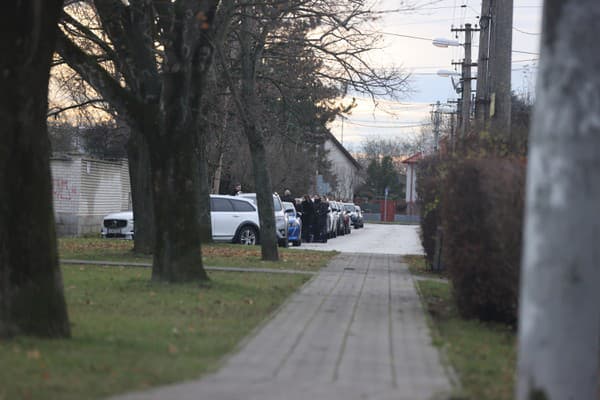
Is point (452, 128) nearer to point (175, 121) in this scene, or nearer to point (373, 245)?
point (373, 245)

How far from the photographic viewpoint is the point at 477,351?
899 cm

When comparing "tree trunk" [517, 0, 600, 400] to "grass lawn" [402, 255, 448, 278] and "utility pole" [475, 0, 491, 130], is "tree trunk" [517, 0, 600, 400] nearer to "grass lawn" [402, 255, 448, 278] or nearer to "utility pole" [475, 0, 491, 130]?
"grass lawn" [402, 255, 448, 278]

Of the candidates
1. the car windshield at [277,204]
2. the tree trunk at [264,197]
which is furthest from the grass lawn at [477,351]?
the car windshield at [277,204]

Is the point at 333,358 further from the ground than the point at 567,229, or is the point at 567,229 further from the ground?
the point at 567,229

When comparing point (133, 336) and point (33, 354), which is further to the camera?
point (133, 336)

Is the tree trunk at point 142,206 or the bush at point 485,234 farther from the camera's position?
the tree trunk at point 142,206

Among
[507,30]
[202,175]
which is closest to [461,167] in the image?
[507,30]

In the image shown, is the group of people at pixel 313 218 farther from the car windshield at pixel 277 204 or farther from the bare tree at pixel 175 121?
the bare tree at pixel 175 121

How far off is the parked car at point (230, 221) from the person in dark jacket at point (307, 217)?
8.31m

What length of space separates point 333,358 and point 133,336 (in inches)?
85.1

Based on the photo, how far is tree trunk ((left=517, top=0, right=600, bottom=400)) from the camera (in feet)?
17.0

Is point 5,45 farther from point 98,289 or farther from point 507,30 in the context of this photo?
point 507,30

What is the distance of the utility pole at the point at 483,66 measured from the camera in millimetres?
22938

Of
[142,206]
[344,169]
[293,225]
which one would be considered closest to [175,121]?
[142,206]
